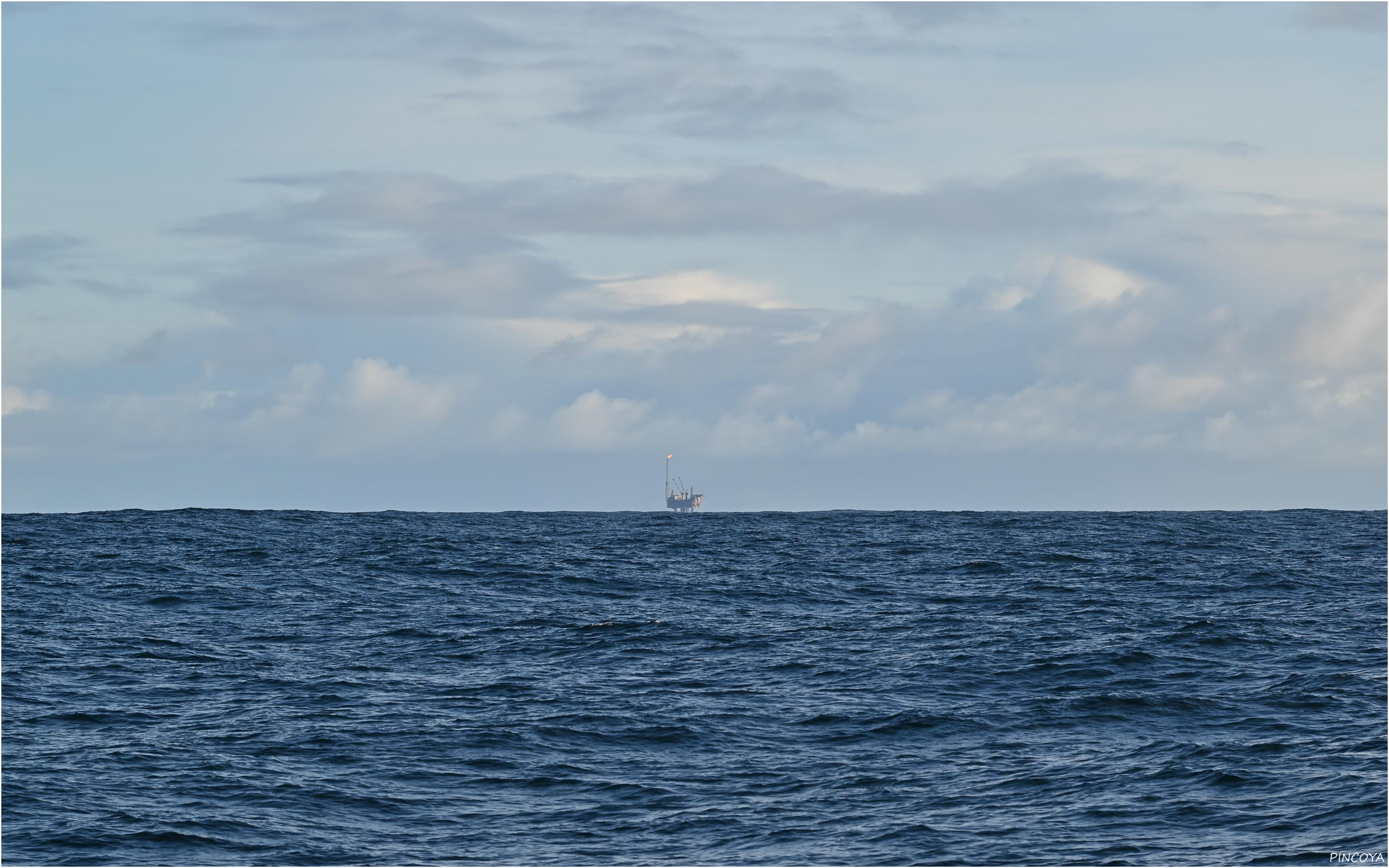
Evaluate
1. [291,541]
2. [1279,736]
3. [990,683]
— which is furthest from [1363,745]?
[291,541]

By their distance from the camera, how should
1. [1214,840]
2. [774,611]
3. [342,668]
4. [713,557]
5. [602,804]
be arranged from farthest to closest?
[713,557]
[774,611]
[342,668]
[602,804]
[1214,840]

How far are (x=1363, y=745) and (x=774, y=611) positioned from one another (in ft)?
96.5

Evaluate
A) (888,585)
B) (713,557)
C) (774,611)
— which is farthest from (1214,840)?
(713,557)

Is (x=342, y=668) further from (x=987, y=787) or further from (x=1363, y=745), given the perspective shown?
(x=1363, y=745)

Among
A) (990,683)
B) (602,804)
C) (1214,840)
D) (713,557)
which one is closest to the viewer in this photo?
(1214,840)

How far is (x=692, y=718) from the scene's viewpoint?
36.1 metres

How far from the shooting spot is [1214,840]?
2522 centimetres

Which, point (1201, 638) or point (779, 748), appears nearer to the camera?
point (779, 748)

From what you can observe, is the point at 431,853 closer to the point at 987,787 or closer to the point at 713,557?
the point at 987,787

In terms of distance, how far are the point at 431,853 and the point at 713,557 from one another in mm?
63672

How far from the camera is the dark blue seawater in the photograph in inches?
1039

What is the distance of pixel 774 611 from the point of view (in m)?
58.1

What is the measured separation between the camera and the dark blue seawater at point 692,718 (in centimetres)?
2639

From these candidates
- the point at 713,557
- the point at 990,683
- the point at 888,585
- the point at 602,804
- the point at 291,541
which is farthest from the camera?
the point at 291,541
